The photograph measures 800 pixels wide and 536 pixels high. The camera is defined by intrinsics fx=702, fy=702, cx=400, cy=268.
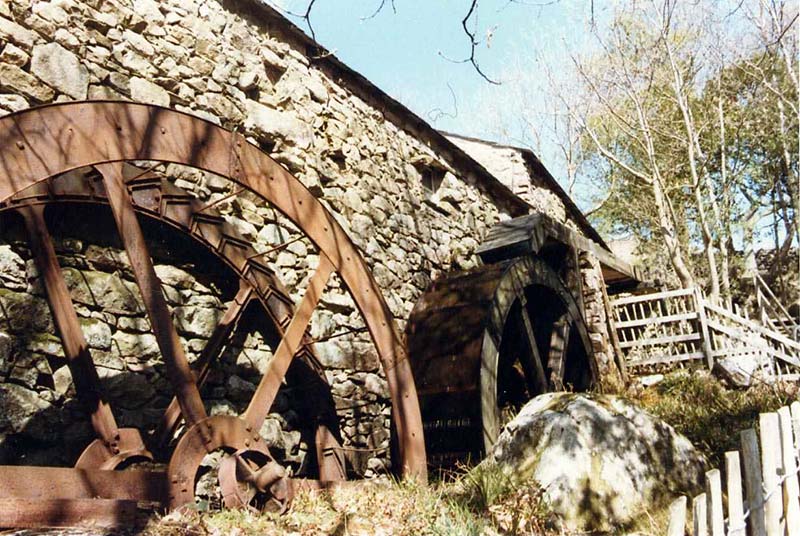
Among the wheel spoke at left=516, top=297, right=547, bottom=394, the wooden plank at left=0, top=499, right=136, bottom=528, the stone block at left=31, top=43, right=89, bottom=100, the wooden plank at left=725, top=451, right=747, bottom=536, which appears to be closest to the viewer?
the wooden plank at left=725, top=451, right=747, bottom=536

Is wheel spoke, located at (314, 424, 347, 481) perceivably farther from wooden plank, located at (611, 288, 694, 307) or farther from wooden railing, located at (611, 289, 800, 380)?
wooden plank, located at (611, 288, 694, 307)

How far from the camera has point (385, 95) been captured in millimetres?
6480

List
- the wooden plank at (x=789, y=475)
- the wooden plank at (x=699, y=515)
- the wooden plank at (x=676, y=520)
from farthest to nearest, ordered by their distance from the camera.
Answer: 1. the wooden plank at (x=789, y=475)
2. the wooden plank at (x=699, y=515)
3. the wooden plank at (x=676, y=520)

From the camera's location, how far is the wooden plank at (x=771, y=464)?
2844 mm

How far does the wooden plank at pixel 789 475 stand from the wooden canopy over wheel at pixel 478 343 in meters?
2.35

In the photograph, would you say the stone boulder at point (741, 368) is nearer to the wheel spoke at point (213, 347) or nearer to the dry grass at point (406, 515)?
the dry grass at point (406, 515)

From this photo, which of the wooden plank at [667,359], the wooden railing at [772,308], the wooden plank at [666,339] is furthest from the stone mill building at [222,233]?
the wooden railing at [772,308]

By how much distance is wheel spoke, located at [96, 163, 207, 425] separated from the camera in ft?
11.1

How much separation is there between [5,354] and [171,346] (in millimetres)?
712

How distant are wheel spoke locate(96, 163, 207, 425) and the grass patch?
3.61 m

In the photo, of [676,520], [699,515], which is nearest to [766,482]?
[699,515]

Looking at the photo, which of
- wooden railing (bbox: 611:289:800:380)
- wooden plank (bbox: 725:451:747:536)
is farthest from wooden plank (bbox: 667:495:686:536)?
wooden railing (bbox: 611:289:800:380)

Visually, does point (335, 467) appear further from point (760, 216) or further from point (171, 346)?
point (760, 216)

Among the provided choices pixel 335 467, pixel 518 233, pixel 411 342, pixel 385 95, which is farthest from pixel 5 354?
pixel 518 233
